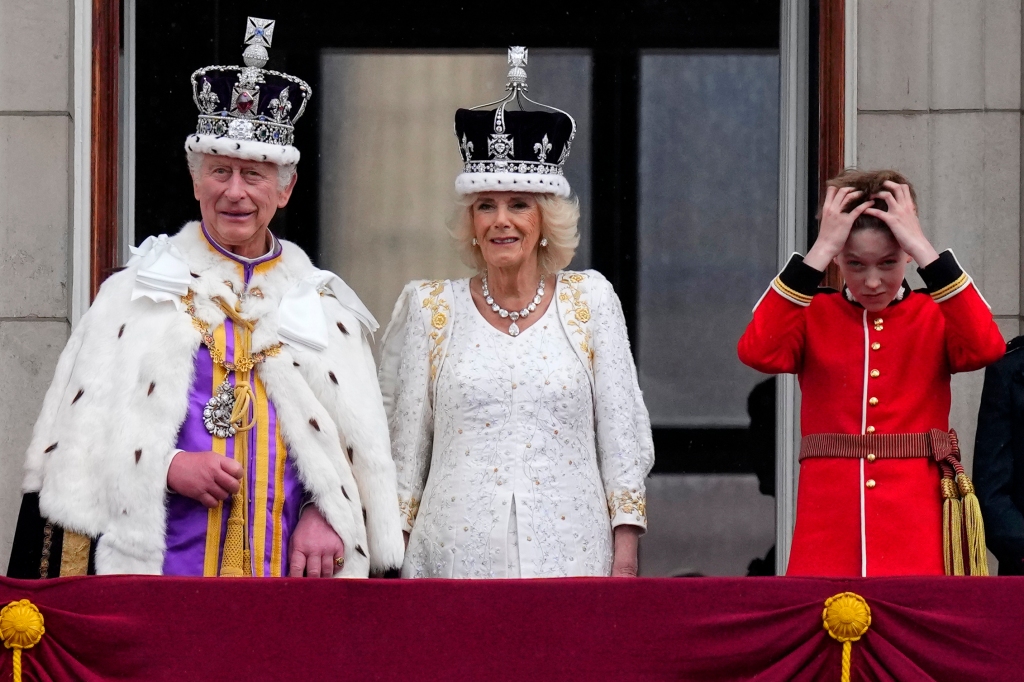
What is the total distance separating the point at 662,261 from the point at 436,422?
6.09ft

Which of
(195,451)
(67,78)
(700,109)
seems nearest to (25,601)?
(195,451)

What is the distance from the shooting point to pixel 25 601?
3.00 m

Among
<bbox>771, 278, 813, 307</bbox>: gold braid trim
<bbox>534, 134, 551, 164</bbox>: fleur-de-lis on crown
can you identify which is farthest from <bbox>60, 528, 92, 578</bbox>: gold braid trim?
<bbox>771, 278, 813, 307</bbox>: gold braid trim

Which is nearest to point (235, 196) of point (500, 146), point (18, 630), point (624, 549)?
point (500, 146)

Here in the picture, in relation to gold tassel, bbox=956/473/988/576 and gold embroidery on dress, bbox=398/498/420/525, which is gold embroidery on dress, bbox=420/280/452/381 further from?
gold tassel, bbox=956/473/988/576

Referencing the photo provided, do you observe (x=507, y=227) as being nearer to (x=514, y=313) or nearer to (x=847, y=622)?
(x=514, y=313)

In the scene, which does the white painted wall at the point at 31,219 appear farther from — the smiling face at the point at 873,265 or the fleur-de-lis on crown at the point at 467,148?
the smiling face at the point at 873,265

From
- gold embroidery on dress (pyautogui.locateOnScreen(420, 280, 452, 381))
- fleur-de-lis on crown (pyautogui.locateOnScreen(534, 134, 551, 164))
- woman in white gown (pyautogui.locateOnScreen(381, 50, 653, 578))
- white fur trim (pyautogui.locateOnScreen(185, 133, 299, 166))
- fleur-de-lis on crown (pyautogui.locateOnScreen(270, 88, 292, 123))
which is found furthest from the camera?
fleur-de-lis on crown (pyautogui.locateOnScreen(534, 134, 551, 164))

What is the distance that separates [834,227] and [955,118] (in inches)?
71.8

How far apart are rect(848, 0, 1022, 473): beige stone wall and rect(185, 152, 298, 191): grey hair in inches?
84.1

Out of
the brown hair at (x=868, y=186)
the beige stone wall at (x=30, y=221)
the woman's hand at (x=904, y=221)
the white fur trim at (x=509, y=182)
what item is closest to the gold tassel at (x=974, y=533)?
the woman's hand at (x=904, y=221)

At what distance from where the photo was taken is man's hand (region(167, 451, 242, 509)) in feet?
11.5

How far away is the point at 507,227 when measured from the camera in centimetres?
418

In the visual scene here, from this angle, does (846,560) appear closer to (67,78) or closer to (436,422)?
(436,422)
